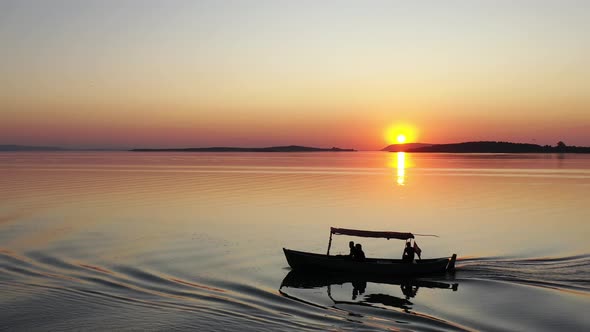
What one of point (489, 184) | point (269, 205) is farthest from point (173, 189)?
point (489, 184)

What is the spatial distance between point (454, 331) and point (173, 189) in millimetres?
62697

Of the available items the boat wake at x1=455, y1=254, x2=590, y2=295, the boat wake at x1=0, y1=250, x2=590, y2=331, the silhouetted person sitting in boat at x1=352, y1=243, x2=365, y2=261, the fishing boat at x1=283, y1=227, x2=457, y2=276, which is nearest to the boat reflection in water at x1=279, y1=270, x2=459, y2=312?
the boat wake at x1=0, y1=250, x2=590, y2=331

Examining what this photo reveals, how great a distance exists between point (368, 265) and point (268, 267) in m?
6.05

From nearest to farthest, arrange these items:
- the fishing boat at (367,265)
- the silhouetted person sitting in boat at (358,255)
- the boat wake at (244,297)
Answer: the boat wake at (244,297)
the fishing boat at (367,265)
the silhouetted person sitting in boat at (358,255)

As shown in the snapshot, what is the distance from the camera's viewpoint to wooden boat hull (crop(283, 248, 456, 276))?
28.5 m

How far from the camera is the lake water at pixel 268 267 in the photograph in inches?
824

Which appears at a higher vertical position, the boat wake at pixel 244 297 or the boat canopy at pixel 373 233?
the boat canopy at pixel 373 233

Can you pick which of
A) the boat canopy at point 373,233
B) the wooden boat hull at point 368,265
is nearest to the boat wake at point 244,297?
the wooden boat hull at point 368,265

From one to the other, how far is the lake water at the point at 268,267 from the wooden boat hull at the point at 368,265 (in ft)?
2.04

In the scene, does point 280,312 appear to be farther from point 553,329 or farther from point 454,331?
point 553,329

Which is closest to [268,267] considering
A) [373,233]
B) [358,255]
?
[358,255]

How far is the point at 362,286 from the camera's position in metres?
27.1

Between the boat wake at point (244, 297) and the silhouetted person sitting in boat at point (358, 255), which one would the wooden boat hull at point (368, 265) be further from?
the boat wake at point (244, 297)

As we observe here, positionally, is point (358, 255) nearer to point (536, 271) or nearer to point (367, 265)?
point (367, 265)
